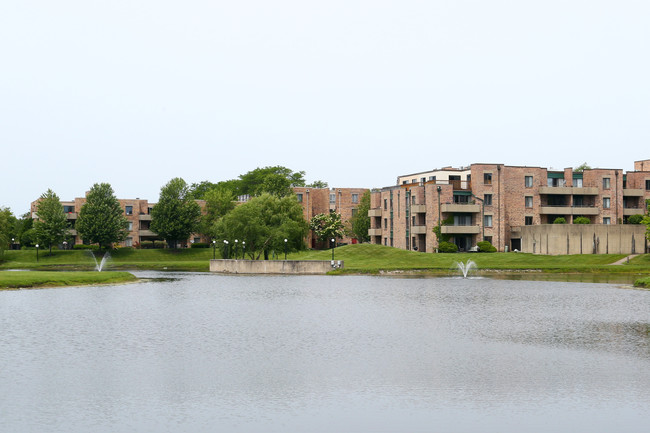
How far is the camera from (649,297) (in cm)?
5825

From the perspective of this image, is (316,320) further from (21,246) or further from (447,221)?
(21,246)

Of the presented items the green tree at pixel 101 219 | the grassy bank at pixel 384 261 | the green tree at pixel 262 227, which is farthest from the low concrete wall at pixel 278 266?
the green tree at pixel 101 219

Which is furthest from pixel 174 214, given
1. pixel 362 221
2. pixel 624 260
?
pixel 624 260

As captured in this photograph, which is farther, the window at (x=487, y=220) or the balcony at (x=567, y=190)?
the balcony at (x=567, y=190)

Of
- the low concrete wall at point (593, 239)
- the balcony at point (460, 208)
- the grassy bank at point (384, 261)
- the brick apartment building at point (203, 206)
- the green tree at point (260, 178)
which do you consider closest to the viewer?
the grassy bank at point (384, 261)

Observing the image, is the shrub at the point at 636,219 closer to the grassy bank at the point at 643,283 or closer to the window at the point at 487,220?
the window at the point at 487,220

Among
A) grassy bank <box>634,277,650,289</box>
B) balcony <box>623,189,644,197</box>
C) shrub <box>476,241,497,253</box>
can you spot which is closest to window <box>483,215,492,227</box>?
shrub <box>476,241,497,253</box>

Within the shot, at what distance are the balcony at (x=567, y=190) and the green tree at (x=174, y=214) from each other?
67135mm

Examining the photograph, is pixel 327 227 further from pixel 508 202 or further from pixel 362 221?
pixel 508 202

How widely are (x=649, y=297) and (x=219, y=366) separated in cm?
4172

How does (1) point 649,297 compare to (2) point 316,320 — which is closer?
(2) point 316,320

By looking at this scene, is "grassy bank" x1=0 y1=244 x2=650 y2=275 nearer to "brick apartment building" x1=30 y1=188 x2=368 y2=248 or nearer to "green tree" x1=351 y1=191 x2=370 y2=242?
"green tree" x1=351 y1=191 x2=370 y2=242

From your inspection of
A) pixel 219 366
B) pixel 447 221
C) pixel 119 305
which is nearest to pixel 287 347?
pixel 219 366

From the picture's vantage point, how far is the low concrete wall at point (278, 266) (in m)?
99.8
